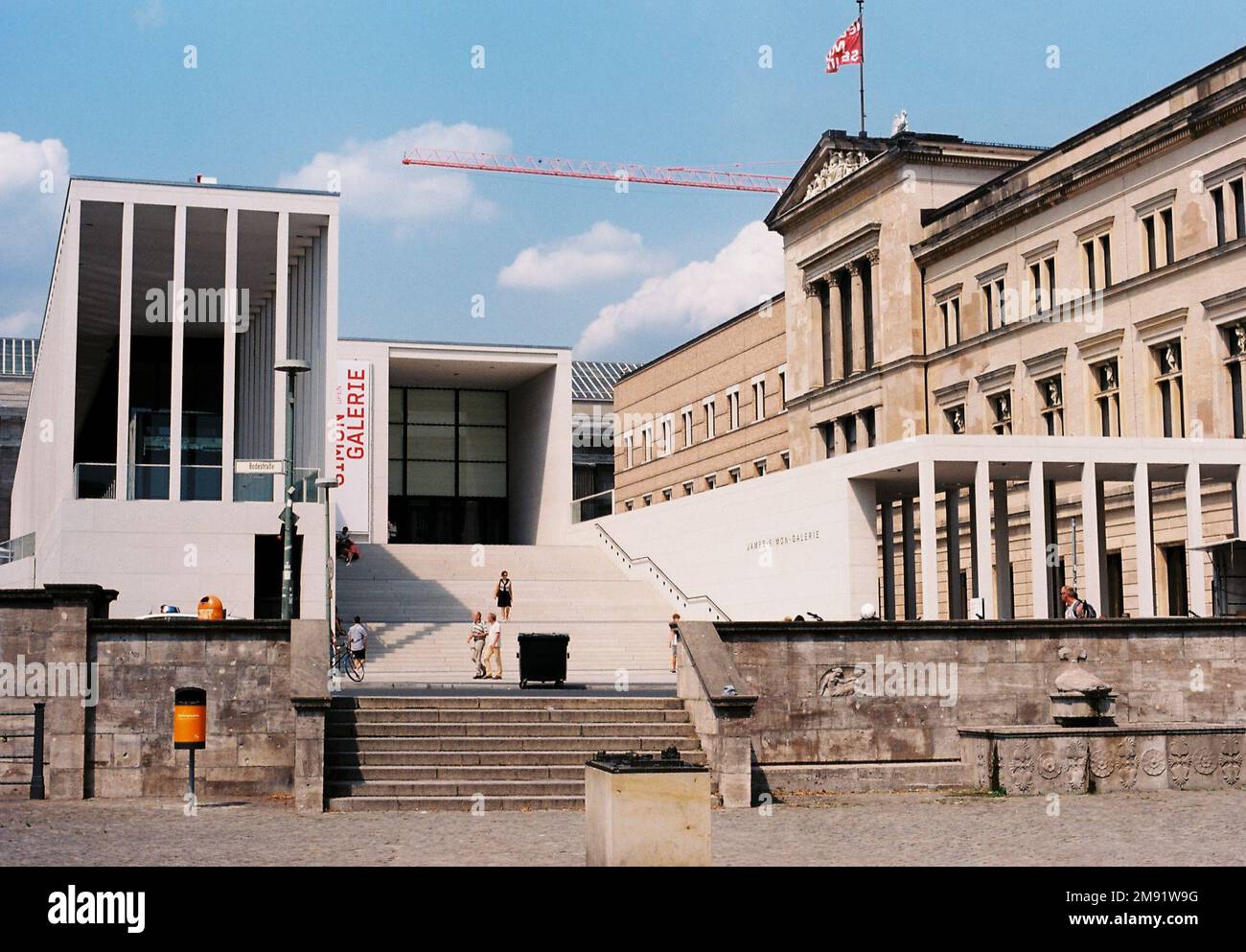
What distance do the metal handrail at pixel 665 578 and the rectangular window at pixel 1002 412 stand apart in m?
12.1

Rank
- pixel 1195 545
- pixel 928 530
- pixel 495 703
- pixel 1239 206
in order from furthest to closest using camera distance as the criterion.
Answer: pixel 1239 206 < pixel 928 530 < pixel 1195 545 < pixel 495 703

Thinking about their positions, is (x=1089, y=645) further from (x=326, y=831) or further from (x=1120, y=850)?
(x=326, y=831)

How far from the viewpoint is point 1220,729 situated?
21.9 metres

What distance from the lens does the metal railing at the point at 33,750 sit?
2089 centimetres

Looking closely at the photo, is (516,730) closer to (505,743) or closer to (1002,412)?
(505,743)

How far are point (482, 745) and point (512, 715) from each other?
0.93 meters

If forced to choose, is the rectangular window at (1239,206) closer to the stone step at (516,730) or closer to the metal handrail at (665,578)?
the metal handrail at (665,578)

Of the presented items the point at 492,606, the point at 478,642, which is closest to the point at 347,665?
the point at 478,642

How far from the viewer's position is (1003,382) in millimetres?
51656

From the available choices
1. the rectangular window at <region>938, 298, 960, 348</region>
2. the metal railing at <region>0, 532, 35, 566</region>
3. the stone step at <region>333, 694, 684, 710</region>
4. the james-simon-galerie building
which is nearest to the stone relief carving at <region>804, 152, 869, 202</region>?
the james-simon-galerie building

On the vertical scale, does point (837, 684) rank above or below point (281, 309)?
below

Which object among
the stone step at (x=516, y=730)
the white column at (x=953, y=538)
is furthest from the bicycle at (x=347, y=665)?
the white column at (x=953, y=538)

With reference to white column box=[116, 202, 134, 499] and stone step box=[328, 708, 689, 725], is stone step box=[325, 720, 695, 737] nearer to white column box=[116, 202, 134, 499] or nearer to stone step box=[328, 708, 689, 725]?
stone step box=[328, 708, 689, 725]
